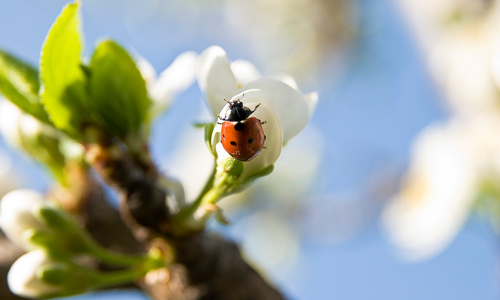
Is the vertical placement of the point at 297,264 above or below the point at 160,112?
above

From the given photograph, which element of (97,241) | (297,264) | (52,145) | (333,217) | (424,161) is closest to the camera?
(52,145)

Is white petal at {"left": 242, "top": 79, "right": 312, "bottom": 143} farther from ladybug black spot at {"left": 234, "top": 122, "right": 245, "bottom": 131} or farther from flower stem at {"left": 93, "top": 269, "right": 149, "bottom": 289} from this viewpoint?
flower stem at {"left": 93, "top": 269, "right": 149, "bottom": 289}

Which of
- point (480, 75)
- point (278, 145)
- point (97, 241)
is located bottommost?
point (278, 145)

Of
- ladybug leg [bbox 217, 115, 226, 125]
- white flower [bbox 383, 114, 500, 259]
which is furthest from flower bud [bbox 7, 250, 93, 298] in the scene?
white flower [bbox 383, 114, 500, 259]

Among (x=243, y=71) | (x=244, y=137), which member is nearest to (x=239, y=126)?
(x=244, y=137)

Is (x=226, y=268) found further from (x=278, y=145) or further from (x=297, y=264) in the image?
(x=297, y=264)

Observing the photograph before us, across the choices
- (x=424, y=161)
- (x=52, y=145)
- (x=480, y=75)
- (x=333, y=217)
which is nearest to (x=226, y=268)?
(x=52, y=145)

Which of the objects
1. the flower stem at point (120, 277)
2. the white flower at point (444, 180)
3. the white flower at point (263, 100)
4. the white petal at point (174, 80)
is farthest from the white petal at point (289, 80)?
the white flower at point (444, 180)

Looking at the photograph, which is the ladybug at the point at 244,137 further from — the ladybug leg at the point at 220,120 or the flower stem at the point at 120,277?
the flower stem at the point at 120,277
